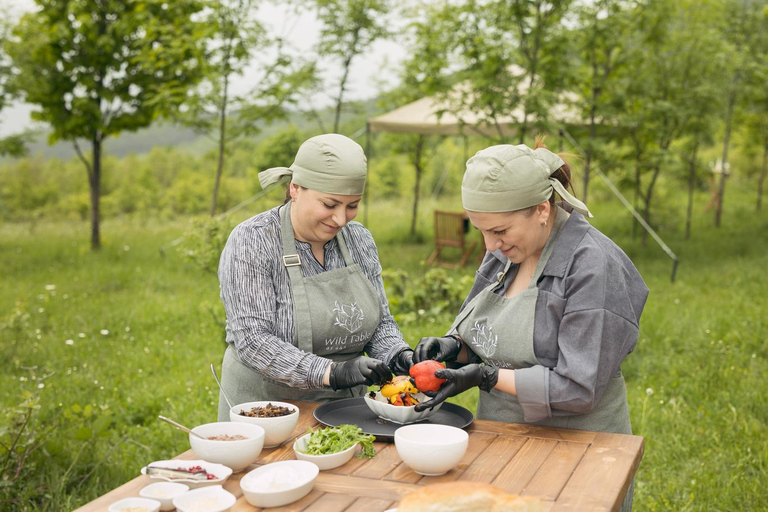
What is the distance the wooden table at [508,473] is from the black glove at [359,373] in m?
0.21

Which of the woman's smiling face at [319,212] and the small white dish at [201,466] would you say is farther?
the woman's smiling face at [319,212]

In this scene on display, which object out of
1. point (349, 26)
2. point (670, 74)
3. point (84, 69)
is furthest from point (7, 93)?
point (670, 74)

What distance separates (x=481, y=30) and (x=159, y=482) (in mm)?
8742

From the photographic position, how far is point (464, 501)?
1.63m

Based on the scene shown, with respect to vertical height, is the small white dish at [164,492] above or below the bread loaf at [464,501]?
below

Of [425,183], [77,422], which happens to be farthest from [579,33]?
[425,183]

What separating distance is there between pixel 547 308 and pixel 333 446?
82cm

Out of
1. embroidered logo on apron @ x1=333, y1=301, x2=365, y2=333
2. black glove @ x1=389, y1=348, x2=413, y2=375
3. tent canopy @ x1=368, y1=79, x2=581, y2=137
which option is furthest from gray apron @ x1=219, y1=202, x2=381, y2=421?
tent canopy @ x1=368, y1=79, x2=581, y2=137

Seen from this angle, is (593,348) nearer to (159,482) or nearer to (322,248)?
(322,248)

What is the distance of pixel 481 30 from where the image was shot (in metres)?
9.69

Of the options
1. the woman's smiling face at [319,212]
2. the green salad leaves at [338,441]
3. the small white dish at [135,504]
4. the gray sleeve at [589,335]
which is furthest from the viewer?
the woman's smiling face at [319,212]

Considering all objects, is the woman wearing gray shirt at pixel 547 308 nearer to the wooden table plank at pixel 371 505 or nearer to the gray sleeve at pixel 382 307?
the gray sleeve at pixel 382 307

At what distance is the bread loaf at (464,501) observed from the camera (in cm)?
163

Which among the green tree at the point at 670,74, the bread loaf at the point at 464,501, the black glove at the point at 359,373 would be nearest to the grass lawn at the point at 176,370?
the black glove at the point at 359,373
